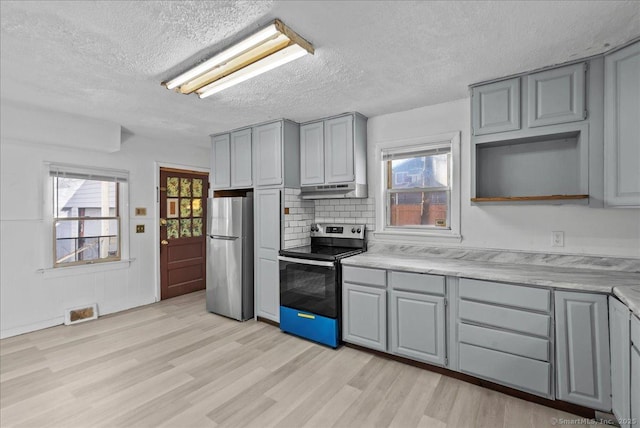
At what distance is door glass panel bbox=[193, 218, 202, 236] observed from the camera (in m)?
4.97

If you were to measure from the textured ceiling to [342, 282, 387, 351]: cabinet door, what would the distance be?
5.98 feet

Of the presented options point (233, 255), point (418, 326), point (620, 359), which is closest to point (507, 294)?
point (620, 359)

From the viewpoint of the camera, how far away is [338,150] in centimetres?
329

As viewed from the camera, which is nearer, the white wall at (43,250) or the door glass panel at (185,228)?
the white wall at (43,250)

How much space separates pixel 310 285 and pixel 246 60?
2.10m

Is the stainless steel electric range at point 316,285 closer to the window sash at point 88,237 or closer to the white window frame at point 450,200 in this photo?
the white window frame at point 450,200

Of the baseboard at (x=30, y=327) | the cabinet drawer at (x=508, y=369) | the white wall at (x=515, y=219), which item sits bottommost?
the baseboard at (x=30, y=327)

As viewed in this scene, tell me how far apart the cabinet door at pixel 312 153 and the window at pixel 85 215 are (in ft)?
8.40

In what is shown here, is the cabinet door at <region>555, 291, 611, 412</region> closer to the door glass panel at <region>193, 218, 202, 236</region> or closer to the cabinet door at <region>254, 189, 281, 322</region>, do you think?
the cabinet door at <region>254, 189, 281, 322</region>

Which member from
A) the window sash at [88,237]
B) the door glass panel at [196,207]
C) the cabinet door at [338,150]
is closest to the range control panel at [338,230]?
the cabinet door at [338,150]

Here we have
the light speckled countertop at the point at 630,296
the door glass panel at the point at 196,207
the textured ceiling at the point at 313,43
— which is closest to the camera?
the light speckled countertop at the point at 630,296

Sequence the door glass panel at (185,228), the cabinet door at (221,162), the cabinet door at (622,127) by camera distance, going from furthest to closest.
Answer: the door glass panel at (185,228) → the cabinet door at (221,162) → the cabinet door at (622,127)

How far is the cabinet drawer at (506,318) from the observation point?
201cm

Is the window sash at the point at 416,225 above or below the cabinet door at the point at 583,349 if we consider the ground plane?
above
